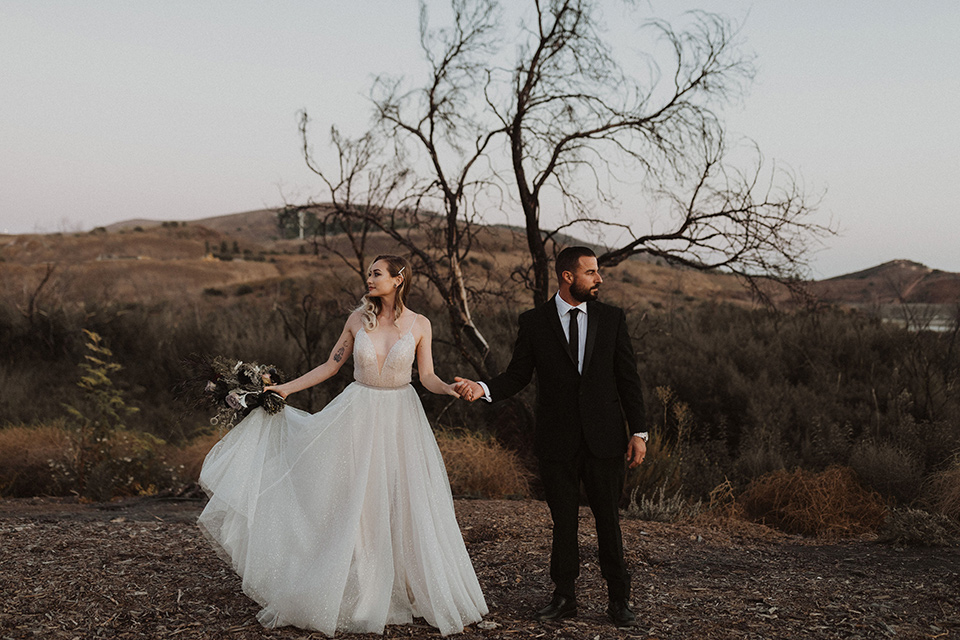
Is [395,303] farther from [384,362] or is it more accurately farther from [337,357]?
[337,357]

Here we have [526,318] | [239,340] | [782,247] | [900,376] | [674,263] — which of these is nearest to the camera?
[526,318]

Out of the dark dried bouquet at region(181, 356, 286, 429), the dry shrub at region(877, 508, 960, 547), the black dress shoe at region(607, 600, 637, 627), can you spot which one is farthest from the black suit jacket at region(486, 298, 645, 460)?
the dry shrub at region(877, 508, 960, 547)

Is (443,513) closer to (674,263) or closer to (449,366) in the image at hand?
(674,263)

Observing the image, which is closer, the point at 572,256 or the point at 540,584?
the point at 572,256

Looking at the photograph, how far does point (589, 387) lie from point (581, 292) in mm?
552

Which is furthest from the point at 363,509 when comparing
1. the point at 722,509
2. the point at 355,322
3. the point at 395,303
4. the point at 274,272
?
the point at 274,272

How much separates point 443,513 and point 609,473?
3.30 ft

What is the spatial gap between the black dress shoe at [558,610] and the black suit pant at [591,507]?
4cm

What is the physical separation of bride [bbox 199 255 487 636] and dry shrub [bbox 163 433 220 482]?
5674mm

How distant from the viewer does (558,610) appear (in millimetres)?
4531

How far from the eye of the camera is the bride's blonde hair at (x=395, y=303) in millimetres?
4656

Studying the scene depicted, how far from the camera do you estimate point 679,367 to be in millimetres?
13328

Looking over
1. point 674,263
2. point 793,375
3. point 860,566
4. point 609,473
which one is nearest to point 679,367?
point 793,375

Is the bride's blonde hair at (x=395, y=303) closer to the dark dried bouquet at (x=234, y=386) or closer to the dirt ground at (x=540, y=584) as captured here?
the dark dried bouquet at (x=234, y=386)
